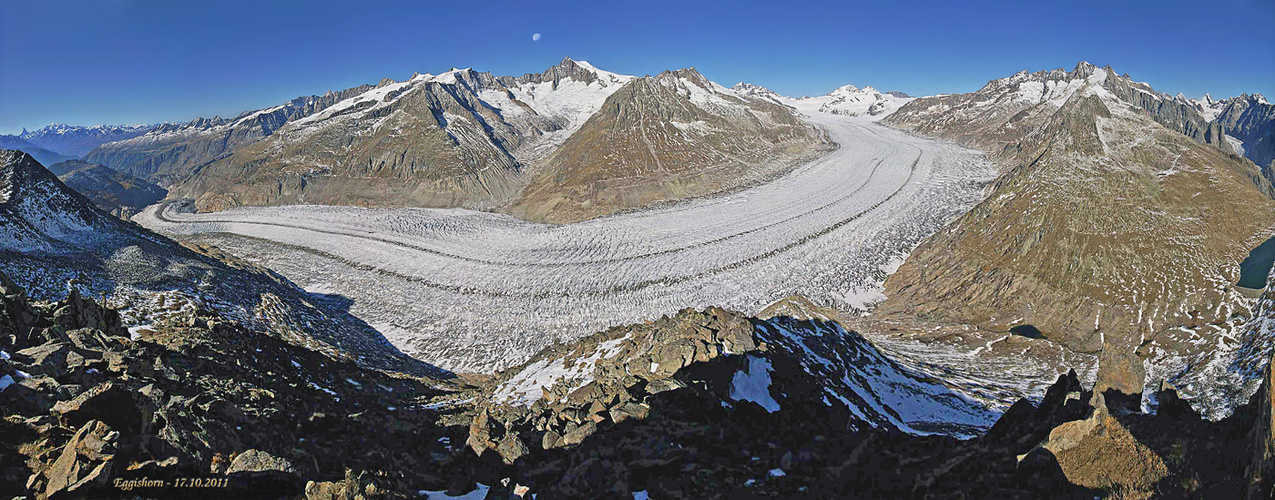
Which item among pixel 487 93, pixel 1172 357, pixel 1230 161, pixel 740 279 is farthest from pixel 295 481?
pixel 487 93

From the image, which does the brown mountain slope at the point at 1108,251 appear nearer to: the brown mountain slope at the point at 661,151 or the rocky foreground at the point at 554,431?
the rocky foreground at the point at 554,431

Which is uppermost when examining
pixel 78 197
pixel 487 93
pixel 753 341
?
pixel 487 93

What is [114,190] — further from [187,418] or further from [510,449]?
[510,449]

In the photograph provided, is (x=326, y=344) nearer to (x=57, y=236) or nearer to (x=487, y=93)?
(x=57, y=236)

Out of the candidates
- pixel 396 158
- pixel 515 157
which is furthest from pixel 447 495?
pixel 515 157

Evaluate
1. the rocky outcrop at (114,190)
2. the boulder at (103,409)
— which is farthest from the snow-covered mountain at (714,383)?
the rocky outcrop at (114,190)
